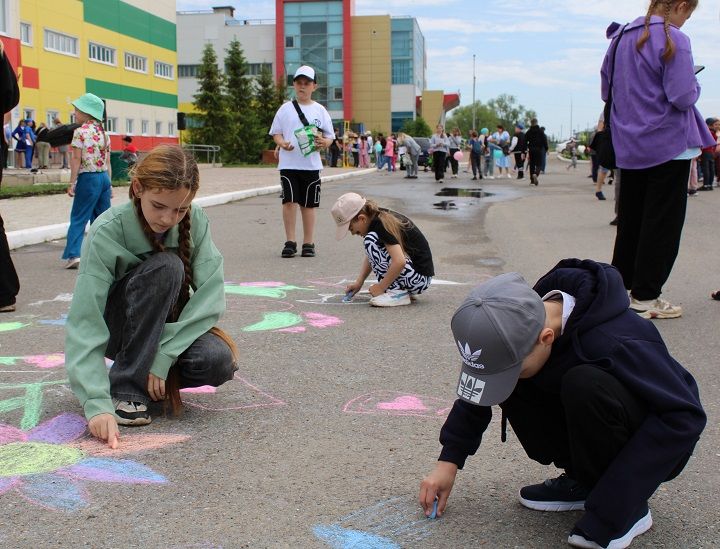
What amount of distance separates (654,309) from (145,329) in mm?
3413

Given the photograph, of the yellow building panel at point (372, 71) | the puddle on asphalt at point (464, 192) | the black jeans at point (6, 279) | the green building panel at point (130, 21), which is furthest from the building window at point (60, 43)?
the yellow building panel at point (372, 71)

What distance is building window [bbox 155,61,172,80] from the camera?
5403 cm

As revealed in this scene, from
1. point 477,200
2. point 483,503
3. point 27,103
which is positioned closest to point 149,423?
point 483,503

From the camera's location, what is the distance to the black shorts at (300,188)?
8.41 m

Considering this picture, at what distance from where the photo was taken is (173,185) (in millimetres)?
3166

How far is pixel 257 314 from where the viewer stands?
Result: 563 cm

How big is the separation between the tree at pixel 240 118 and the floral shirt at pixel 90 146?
1623 inches

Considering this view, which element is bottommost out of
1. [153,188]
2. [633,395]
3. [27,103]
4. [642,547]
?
[642,547]

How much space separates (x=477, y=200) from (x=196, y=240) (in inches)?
544

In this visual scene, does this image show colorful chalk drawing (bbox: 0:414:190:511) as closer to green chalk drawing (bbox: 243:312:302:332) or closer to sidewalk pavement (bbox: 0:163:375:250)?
green chalk drawing (bbox: 243:312:302:332)

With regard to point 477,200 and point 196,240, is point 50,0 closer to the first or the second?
point 477,200

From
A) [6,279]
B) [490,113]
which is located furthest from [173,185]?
[490,113]

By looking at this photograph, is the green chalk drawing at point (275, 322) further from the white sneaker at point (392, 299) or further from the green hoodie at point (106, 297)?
the green hoodie at point (106, 297)

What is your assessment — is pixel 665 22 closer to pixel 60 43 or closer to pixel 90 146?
pixel 90 146
